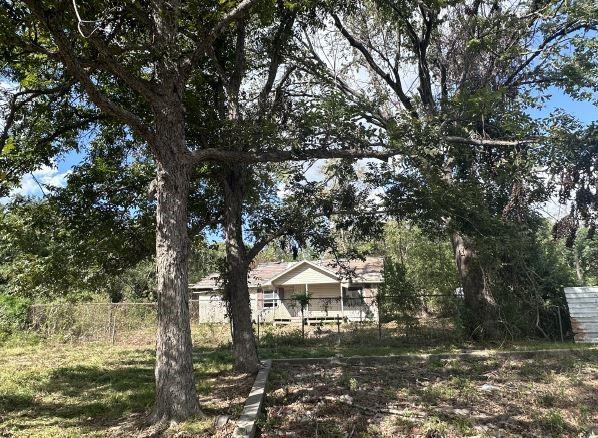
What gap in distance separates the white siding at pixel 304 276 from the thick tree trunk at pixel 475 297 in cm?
1258

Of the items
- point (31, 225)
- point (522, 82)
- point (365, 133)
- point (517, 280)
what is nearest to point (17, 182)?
point (31, 225)

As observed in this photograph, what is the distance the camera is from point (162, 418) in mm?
5402

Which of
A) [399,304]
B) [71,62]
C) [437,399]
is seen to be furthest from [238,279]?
[399,304]

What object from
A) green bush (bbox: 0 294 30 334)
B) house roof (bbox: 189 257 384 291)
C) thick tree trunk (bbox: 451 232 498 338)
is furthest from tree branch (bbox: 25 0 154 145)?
house roof (bbox: 189 257 384 291)

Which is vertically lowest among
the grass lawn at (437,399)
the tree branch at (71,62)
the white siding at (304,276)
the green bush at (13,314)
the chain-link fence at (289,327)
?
the grass lawn at (437,399)

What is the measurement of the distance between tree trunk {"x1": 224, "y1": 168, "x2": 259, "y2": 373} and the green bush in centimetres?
1205

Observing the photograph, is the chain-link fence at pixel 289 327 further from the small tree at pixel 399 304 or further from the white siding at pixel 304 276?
the white siding at pixel 304 276

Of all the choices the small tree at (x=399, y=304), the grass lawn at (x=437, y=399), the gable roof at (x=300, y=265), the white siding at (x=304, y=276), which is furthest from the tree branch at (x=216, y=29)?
the white siding at (x=304, y=276)

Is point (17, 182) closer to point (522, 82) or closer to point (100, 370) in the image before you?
point (100, 370)

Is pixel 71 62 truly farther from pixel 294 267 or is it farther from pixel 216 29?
pixel 294 267

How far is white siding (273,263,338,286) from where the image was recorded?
26.8 metres

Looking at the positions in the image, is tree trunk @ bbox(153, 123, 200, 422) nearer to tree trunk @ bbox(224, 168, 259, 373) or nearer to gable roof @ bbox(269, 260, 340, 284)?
tree trunk @ bbox(224, 168, 259, 373)

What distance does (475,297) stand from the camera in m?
14.2

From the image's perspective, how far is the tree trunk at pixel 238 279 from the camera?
8852 mm
